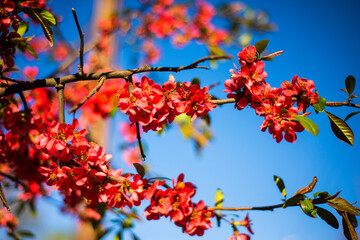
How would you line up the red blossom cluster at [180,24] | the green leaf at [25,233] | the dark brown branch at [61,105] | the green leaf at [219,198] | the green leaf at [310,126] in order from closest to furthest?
the green leaf at [310,126], the dark brown branch at [61,105], the green leaf at [219,198], the green leaf at [25,233], the red blossom cluster at [180,24]

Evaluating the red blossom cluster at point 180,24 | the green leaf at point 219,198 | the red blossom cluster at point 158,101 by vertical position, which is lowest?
the green leaf at point 219,198

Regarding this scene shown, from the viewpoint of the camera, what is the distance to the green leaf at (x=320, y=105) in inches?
39.2

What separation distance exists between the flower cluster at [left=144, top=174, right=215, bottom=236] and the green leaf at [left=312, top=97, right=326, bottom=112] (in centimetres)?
57

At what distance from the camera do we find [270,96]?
1.01 m

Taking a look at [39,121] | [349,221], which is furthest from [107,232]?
[349,221]

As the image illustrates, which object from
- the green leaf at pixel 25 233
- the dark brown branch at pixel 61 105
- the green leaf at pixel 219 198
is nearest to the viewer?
the dark brown branch at pixel 61 105

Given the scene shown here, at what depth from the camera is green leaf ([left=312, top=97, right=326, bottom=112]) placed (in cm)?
100

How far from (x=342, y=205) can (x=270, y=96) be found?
50cm

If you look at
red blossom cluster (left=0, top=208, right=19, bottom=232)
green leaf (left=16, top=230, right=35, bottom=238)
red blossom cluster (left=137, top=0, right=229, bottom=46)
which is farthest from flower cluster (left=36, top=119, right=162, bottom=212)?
red blossom cluster (left=137, top=0, right=229, bottom=46)

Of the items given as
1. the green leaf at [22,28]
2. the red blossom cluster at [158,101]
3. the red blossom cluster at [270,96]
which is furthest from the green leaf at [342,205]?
the green leaf at [22,28]

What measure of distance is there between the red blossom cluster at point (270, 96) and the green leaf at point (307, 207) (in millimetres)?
239

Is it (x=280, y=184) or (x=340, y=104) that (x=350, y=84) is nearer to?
(x=340, y=104)

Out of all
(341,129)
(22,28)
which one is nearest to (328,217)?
(341,129)

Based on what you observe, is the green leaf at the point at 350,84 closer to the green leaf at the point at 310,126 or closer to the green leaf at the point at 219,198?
the green leaf at the point at 310,126
